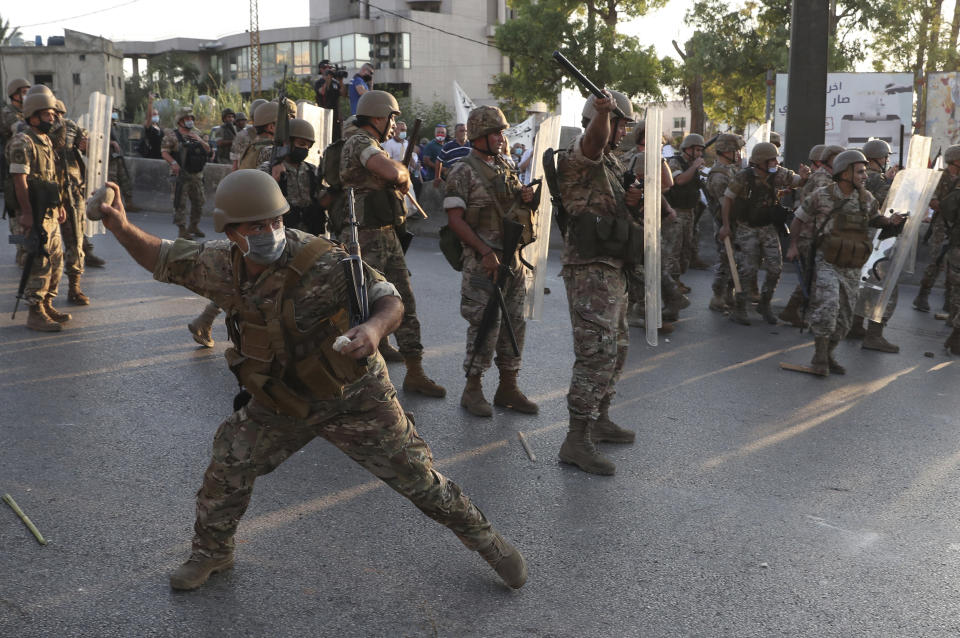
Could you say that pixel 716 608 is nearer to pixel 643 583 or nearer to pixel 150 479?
pixel 643 583

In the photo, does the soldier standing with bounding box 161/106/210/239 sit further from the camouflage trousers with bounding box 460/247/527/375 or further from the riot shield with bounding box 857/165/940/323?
the riot shield with bounding box 857/165/940/323

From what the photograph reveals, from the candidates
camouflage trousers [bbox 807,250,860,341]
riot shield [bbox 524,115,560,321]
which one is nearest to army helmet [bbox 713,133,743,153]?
camouflage trousers [bbox 807,250,860,341]

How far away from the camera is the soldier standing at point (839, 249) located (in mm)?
7094

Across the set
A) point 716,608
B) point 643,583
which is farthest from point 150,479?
point 716,608

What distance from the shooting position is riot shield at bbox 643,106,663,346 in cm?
483

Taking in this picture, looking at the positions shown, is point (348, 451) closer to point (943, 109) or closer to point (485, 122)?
point (485, 122)

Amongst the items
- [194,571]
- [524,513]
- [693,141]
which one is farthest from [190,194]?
[194,571]

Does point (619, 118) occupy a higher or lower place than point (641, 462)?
higher

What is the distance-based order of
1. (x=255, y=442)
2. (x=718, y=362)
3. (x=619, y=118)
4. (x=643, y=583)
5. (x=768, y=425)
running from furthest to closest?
(x=718, y=362)
(x=768, y=425)
(x=619, y=118)
(x=643, y=583)
(x=255, y=442)

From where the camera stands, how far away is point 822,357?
7.07 m

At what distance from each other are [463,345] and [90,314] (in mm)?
3538

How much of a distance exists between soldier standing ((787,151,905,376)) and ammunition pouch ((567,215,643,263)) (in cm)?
295

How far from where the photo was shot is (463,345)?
296 inches

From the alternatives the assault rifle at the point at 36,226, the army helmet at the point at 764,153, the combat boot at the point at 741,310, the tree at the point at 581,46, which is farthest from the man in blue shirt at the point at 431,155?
the tree at the point at 581,46
